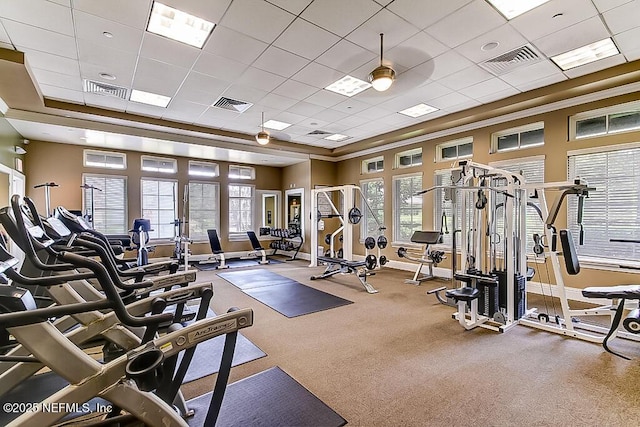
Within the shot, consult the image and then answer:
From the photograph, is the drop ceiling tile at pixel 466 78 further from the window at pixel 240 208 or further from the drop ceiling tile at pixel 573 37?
the window at pixel 240 208

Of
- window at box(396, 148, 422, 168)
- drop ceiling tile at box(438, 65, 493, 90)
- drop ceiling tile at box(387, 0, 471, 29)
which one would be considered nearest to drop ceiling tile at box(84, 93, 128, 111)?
drop ceiling tile at box(387, 0, 471, 29)

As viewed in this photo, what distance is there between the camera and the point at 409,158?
743 cm

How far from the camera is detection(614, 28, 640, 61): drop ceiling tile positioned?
326cm

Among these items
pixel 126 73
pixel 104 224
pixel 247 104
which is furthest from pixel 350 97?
pixel 104 224

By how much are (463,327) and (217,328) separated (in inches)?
123

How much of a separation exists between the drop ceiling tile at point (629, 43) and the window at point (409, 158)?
12.3 ft

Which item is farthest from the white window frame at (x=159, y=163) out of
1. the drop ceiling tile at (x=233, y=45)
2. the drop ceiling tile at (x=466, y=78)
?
the drop ceiling tile at (x=466, y=78)

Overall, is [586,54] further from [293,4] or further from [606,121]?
[293,4]

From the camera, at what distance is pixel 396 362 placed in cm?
278

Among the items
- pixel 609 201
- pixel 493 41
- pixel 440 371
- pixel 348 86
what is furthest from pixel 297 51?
pixel 609 201

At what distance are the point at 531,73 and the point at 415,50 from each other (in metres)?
1.89

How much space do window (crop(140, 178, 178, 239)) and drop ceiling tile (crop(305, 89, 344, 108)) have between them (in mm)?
5120

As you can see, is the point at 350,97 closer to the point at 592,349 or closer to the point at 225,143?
the point at 225,143

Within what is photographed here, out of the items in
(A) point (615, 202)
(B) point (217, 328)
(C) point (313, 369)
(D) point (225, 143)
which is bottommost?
(C) point (313, 369)
